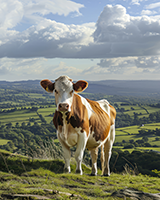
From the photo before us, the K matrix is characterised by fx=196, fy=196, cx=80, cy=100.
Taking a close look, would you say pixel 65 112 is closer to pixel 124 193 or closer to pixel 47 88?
pixel 47 88

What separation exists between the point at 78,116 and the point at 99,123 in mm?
1503

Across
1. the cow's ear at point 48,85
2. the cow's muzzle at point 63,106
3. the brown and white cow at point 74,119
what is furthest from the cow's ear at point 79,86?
the cow's muzzle at point 63,106

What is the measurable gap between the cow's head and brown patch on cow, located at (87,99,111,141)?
1596 millimetres

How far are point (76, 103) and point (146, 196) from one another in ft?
13.0

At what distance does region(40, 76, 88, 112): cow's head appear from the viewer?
6.80m

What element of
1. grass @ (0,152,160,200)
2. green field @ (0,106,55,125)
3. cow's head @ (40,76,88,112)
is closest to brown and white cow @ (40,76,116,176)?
cow's head @ (40,76,88,112)

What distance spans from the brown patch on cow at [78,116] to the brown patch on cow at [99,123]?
0.52 metres

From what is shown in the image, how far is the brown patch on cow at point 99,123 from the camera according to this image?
27.3 feet

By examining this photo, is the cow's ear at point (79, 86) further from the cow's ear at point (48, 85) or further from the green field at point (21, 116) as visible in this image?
the green field at point (21, 116)

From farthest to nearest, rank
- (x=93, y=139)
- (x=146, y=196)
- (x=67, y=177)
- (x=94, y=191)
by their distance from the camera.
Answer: (x=93, y=139) → (x=67, y=177) → (x=94, y=191) → (x=146, y=196)

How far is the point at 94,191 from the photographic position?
5707mm

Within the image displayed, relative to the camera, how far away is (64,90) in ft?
23.1

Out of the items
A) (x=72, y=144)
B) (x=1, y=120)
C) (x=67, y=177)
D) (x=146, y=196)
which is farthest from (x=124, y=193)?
(x=1, y=120)

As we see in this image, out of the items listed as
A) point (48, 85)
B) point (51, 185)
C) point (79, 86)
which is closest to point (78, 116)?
point (79, 86)
